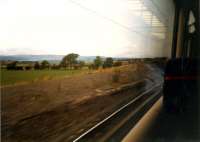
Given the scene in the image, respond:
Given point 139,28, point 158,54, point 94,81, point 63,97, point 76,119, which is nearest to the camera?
point 63,97

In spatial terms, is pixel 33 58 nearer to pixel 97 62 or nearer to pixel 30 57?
pixel 30 57

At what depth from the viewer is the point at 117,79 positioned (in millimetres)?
2135

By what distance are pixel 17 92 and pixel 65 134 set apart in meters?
0.47

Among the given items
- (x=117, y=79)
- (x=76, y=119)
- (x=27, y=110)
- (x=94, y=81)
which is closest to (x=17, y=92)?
(x=27, y=110)

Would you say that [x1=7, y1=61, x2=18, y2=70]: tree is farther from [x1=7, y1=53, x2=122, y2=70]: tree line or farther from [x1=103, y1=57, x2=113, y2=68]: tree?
[x1=103, y1=57, x2=113, y2=68]: tree

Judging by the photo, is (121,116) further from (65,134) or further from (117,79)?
(65,134)

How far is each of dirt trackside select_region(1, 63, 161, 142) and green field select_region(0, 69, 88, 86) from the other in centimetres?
3

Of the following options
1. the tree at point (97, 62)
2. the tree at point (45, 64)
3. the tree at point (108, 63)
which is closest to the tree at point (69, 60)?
the tree at point (45, 64)

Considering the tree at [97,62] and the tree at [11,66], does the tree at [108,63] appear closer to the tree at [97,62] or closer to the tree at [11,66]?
the tree at [97,62]

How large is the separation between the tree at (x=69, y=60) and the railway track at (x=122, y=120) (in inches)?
19.6

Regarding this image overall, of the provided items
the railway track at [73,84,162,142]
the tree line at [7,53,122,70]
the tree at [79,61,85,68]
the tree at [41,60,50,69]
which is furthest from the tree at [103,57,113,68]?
the tree at [41,60,50,69]

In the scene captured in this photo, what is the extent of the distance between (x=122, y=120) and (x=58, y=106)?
84cm

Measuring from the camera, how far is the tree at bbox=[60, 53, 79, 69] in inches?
56.8

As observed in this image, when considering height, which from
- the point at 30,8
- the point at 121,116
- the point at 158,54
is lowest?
the point at 121,116
